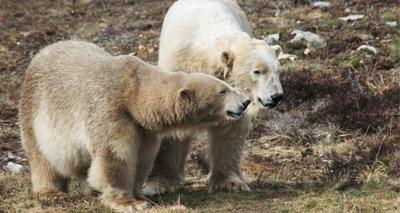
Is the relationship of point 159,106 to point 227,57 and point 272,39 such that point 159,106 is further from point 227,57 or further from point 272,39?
point 272,39

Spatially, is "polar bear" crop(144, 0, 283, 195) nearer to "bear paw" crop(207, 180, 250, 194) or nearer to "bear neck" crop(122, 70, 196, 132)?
"bear paw" crop(207, 180, 250, 194)

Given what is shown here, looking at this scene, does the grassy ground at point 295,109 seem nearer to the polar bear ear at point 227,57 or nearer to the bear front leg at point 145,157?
the bear front leg at point 145,157

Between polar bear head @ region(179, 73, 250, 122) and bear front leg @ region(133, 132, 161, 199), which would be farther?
bear front leg @ region(133, 132, 161, 199)

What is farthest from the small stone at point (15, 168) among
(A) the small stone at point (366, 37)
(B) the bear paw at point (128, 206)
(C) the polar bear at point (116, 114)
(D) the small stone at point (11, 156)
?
(A) the small stone at point (366, 37)

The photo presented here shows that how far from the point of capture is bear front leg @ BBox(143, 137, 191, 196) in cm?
604

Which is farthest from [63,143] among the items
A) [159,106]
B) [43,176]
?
[159,106]

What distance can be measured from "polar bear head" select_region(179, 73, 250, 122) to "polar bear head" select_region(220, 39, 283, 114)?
1.98ft

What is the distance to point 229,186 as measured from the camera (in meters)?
5.84

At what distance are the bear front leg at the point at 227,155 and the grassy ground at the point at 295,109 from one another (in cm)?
22

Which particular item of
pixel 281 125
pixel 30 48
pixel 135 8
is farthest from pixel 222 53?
pixel 135 8

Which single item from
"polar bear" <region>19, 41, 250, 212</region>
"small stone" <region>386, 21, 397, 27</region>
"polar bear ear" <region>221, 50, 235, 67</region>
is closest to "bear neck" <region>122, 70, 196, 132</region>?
"polar bear" <region>19, 41, 250, 212</region>

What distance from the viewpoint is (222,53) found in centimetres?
549

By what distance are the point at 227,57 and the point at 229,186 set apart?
4.55 feet

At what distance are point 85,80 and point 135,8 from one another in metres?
11.2
